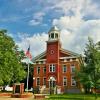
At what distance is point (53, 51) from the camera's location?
244 feet

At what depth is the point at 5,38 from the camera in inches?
2315

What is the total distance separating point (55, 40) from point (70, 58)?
5753 mm

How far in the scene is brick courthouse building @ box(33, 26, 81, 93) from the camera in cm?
7244

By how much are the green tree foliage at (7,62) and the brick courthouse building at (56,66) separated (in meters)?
10.5

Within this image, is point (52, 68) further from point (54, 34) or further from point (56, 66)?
point (54, 34)

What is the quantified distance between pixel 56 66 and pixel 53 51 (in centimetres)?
369

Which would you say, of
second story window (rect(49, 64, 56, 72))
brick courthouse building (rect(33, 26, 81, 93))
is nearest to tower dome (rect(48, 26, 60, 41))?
brick courthouse building (rect(33, 26, 81, 93))

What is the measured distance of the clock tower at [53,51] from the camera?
7388 centimetres

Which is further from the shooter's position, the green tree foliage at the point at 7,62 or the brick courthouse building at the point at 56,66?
the brick courthouse building at the point at 56,66

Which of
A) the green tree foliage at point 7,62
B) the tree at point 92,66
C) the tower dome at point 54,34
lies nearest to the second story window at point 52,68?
the tower dome at point 54,34

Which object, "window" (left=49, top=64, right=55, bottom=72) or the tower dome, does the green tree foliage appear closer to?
"window" (left=49, top=64, right=55, bottom=72)

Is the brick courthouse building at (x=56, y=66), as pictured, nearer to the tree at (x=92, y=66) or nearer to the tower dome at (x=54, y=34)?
the tower dome at (x=54, y=34)

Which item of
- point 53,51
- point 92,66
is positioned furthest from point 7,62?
point 53,51

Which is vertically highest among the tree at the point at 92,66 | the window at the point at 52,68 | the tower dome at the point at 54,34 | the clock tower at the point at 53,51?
the tower dome at the point at 54,34
